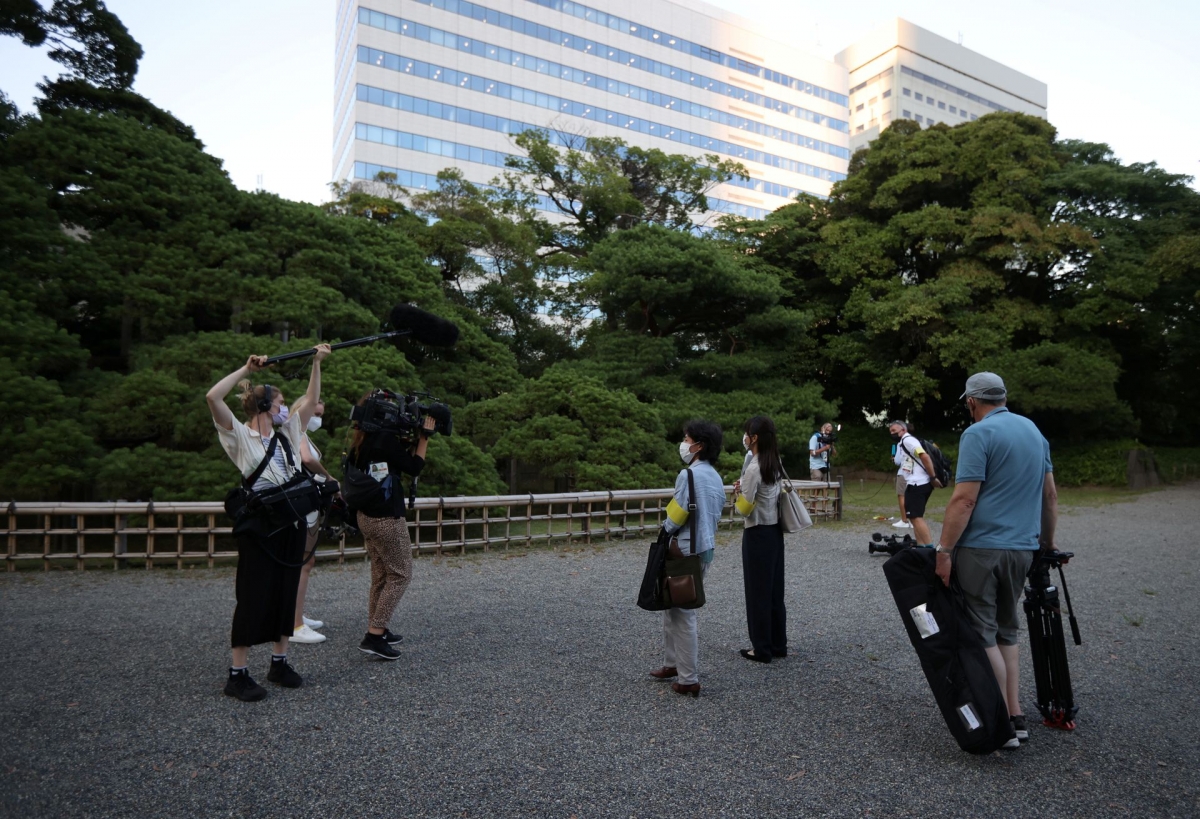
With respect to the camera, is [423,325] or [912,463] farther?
[912,463]

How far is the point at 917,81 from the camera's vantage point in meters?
57.8

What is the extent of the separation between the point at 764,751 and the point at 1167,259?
20.0 metres

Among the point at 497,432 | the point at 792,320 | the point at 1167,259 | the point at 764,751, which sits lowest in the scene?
the point at 764,751

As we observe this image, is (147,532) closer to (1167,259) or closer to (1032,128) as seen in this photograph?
(1167,259)

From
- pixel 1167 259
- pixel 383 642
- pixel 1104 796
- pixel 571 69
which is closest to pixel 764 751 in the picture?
pixel 1104 796

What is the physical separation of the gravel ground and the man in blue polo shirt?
0.61 meters

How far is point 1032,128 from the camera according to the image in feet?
70.8

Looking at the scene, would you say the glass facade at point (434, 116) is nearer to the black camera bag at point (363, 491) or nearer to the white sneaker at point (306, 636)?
the white sneaker at point (306, 636)

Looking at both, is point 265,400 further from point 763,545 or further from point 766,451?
point 763,545

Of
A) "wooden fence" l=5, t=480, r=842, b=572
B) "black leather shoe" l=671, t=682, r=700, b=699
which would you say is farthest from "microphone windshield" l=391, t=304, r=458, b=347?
"wooden fence" l=5, t=480, r=842, b=572

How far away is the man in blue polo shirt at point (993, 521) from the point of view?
10.5ft

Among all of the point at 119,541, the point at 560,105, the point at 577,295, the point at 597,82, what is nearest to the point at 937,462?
the point at 119,541

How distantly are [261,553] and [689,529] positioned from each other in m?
2.31

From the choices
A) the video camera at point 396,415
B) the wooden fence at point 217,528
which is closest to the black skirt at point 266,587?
the video camera at point 396,415
